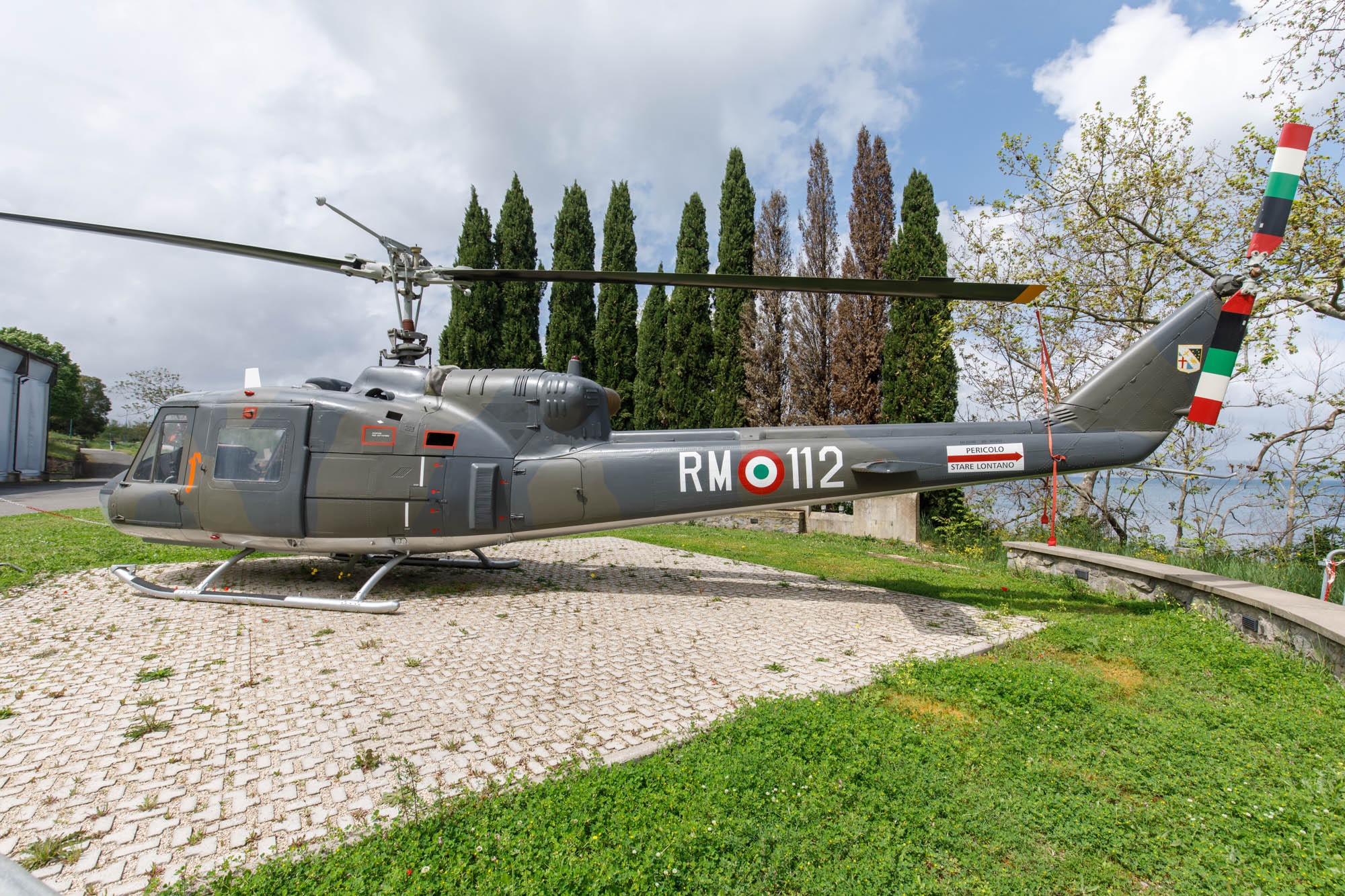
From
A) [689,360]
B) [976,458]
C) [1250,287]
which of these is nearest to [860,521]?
[689,360]

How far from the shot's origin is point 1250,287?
227 inches

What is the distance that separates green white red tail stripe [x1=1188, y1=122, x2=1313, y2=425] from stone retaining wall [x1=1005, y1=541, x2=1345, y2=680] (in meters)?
1.87

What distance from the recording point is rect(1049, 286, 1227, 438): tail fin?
6215mm

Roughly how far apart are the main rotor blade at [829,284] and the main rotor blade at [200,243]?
2.04 meters

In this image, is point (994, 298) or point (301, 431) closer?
point (994, 298)

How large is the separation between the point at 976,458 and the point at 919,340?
1075 centimetres

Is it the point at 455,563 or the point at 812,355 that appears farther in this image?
the point at 812,355

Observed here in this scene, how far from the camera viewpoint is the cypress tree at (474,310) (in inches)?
896

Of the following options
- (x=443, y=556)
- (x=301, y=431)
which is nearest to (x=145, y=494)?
(x=301, y=431)

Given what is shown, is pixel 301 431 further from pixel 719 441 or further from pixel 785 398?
pixel 785 398

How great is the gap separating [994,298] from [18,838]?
25.4ft

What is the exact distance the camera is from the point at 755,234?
71.6 feet

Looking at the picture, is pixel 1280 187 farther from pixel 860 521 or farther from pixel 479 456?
pixel 860 521

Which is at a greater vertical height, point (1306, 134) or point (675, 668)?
point (1306, 134)
